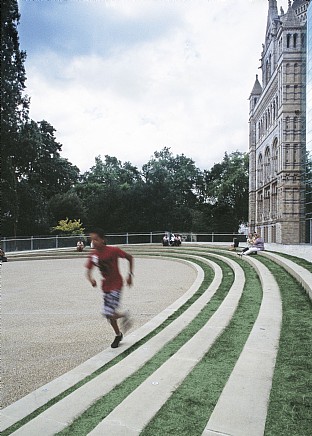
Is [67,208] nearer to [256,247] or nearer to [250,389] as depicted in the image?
[256,247]

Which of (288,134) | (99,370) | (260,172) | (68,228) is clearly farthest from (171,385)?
(260,172)

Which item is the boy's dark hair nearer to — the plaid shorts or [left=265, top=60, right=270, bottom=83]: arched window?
the plaid shorts

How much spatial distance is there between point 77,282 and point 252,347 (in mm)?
10376

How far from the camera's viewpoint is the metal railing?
31.3 m

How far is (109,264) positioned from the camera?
5.20m

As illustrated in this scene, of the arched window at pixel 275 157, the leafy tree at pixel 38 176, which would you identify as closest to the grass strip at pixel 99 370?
the leafy tree at pixel 38 176

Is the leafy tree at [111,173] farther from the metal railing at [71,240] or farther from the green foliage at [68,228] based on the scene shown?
the metal railing at [71,240]

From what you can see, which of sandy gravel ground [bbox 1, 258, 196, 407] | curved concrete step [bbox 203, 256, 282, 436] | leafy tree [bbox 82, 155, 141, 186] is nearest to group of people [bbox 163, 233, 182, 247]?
sandy gravel ground [bbox 1, 258, 196, 407]

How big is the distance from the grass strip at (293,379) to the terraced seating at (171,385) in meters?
0.06

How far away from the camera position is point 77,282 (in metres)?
14.0

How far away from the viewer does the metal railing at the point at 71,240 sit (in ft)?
103

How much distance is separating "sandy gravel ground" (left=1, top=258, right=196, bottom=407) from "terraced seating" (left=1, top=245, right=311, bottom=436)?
0.58 m

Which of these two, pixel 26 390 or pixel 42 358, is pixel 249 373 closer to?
pixel 26 390

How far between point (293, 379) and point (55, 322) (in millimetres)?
5442
